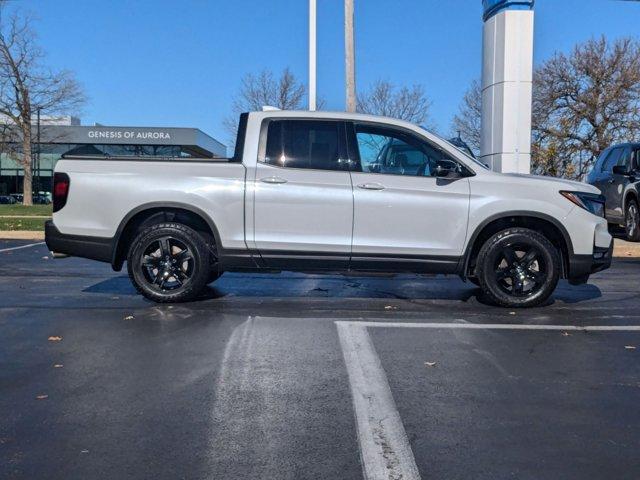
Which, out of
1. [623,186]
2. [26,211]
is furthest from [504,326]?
[26,211]

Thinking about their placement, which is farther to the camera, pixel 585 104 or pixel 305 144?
pixel 585 104

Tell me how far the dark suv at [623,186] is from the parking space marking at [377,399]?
7.53m

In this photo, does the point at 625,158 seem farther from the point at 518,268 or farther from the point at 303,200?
the point at 303,200

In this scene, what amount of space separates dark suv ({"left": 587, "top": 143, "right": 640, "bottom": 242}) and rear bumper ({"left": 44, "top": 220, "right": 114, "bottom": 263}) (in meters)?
9.90

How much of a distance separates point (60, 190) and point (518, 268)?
185 inches

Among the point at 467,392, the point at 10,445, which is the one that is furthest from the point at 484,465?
the point at 10,445

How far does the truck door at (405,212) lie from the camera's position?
6.61 m

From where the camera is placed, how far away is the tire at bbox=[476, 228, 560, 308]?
6727 millimetres

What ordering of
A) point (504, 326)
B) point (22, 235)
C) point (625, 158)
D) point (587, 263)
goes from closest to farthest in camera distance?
point (504, 326)
point (587, 263)
point (625, 158)
point (22, 235)

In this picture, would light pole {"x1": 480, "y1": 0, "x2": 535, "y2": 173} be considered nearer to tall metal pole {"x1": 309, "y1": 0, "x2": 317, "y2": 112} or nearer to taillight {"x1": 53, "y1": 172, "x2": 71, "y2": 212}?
tall metal pole {"x1": 309, "y1": 0, "x2": 317, "y2": 112}

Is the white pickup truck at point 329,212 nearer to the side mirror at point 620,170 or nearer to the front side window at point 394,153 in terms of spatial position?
the front side window at point 394,153

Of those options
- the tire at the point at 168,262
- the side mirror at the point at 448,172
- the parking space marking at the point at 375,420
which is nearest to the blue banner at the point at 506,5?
the side mirror at the point at 448,172

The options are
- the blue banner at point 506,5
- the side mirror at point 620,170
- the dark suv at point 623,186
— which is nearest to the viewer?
the dark suv at point 623,186

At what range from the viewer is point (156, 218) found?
22.6 ft
